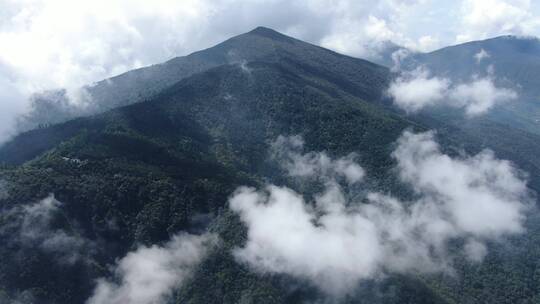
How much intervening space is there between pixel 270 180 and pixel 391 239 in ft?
164

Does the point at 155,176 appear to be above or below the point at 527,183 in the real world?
below

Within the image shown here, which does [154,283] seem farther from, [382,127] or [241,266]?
[382,127]

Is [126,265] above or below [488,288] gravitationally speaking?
below

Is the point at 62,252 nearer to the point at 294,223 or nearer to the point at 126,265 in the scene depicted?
the point at 126,265

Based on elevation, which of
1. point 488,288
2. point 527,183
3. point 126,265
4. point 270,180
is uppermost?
point 527,183

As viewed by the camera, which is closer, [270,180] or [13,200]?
[13,200]

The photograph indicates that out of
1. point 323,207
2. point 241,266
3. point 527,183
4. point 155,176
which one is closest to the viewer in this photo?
point 241,266

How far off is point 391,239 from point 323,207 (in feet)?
81.2

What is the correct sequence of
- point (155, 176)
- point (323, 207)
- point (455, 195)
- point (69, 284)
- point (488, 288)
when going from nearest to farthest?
point (69, 284) → point (488, 288) → point (155, 176) → point (323, 207) → point (455, 195)

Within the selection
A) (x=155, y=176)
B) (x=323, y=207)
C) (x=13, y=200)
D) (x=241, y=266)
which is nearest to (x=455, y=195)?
(x=323, y=207)

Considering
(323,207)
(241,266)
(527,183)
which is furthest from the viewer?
(527,183)

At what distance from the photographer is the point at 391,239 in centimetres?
14912

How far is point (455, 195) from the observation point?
17425 centimetres

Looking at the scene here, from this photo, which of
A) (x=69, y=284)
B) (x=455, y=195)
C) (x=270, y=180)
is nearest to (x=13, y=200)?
(x=69, y=284)
